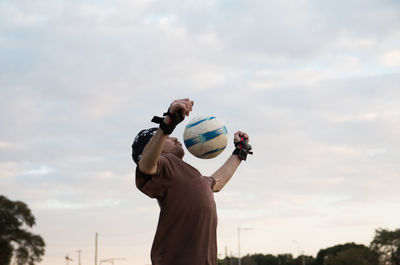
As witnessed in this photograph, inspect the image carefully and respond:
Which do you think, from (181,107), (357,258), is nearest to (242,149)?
(181,107)

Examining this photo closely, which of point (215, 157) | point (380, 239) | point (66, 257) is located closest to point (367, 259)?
point (380, 239)

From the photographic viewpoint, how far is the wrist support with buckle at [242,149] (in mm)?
6920

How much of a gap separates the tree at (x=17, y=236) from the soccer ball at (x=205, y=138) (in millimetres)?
57591

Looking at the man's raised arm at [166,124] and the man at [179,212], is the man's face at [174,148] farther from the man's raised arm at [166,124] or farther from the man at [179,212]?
the man's raised arm at [166,124]

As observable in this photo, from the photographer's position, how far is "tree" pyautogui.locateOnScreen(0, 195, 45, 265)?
201ft

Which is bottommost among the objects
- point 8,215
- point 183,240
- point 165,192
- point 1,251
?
point 183,240

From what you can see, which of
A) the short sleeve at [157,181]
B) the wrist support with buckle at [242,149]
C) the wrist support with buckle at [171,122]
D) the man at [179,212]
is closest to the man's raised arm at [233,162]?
the wrist support with buckle at [242,149]

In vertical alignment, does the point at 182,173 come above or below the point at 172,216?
above

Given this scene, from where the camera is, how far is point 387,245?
86.2m

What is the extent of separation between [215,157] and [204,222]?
121 centimetres

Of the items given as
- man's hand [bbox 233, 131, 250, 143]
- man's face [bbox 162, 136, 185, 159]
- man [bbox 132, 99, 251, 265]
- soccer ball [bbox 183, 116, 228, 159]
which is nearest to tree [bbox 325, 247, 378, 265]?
man's hand [bbox 233, 131, 250, 143]

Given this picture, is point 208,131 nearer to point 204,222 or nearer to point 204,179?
point 204,179

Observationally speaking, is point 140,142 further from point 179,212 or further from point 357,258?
point 357,258

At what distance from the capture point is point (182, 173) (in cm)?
578
